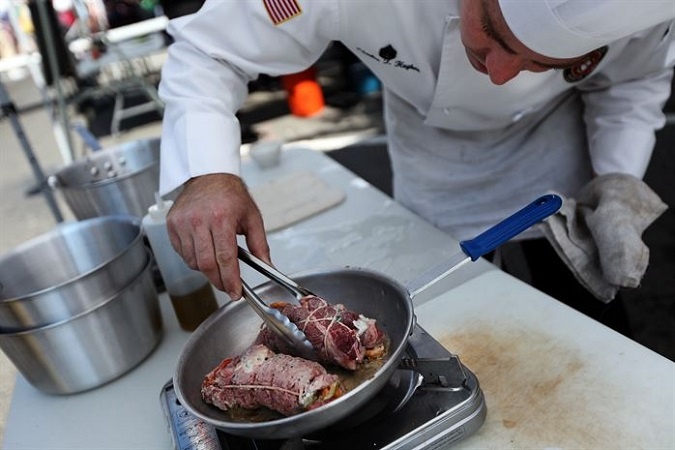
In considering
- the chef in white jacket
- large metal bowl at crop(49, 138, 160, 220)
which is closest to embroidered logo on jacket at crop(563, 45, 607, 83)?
the chef in white jacket

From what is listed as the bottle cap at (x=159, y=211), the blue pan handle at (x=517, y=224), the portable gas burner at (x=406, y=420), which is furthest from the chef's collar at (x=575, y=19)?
the bottle cap at (x=159, y=211)

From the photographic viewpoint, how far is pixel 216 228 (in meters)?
0.94

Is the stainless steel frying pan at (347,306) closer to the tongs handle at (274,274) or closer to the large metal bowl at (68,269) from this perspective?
the tongs handle at (274,274)

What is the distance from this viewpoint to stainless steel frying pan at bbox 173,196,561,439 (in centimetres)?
72

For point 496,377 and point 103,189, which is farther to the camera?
point 103,189

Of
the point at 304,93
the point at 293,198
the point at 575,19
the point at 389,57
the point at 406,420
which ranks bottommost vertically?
the point at 304,93

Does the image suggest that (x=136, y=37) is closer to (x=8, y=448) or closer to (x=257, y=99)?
(x=257, y=99)

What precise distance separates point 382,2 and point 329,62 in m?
5.81

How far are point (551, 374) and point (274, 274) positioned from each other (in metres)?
0.46

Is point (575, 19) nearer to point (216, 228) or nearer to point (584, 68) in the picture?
point (584, 68)

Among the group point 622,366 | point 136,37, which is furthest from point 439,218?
point 136,37

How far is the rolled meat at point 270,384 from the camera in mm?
762

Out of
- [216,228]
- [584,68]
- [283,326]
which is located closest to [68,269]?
[216,228]

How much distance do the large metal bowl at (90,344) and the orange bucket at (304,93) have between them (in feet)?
14.8
